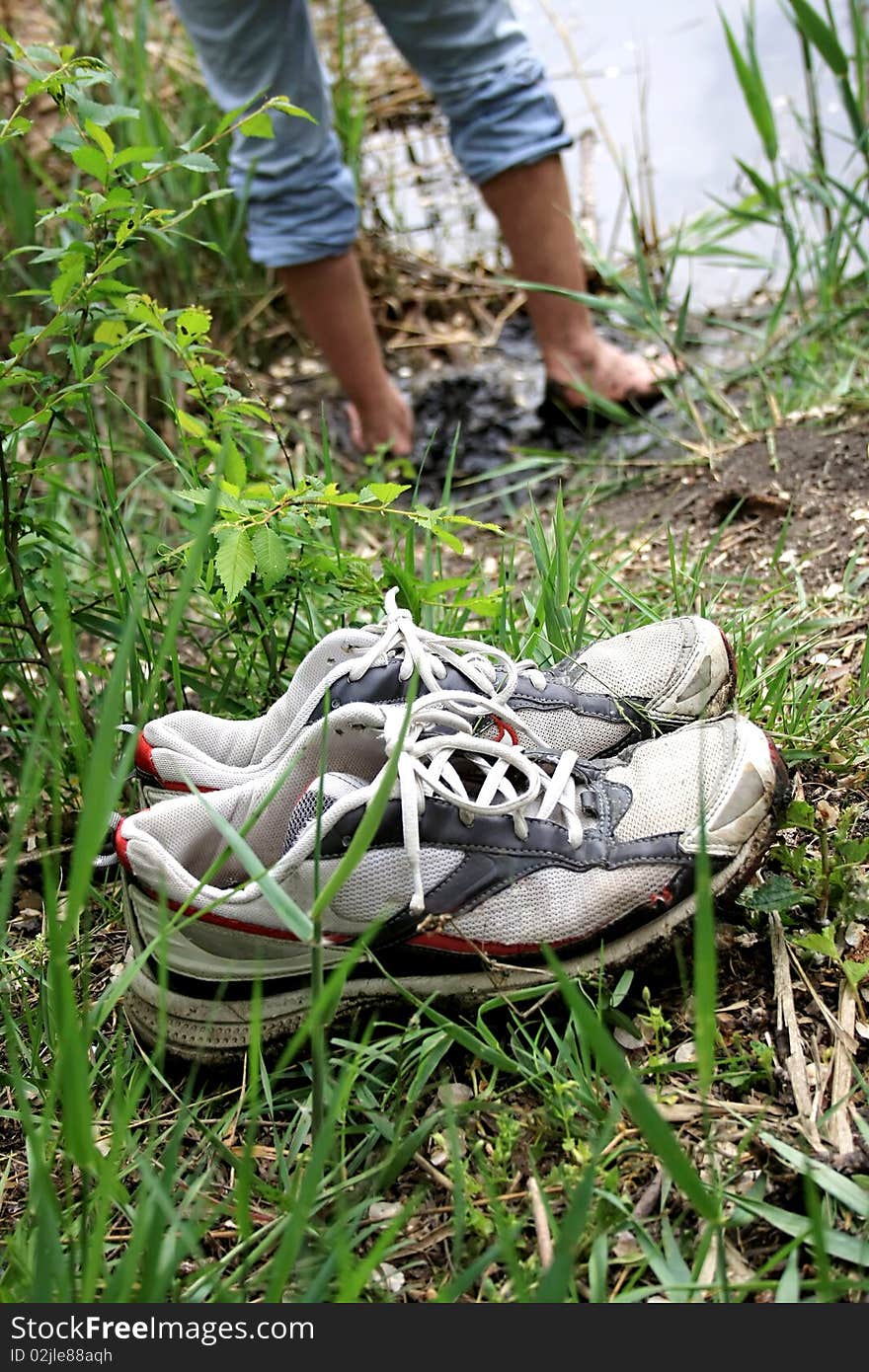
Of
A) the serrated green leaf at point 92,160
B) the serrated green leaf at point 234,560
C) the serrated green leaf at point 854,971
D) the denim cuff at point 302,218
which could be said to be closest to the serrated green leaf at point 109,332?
the serrated green leaf at point 92,160

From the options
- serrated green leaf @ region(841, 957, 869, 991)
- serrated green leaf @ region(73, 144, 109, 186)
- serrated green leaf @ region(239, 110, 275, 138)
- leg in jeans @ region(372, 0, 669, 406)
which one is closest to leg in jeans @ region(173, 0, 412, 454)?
leg in jeans @ region(372, 0, 669, 406)

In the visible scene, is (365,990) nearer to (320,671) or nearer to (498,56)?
(320,671)

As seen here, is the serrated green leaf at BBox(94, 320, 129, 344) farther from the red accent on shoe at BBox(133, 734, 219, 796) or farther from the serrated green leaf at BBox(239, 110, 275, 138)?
the red accent on shoe at BBox(133, 734, 219, 796)

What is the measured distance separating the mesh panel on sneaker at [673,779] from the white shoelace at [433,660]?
170 millimetres

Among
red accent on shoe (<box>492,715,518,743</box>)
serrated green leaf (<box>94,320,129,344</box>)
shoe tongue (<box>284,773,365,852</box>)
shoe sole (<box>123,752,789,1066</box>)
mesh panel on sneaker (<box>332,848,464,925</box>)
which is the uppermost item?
serrated green leaf (<box>94,320,129,344</box>)

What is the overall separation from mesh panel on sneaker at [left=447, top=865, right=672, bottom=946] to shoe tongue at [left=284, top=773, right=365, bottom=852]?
17cm

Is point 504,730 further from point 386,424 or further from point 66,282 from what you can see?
point 386,424

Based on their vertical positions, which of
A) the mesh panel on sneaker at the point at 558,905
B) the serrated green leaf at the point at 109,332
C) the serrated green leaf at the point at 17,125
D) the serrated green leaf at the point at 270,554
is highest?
the serrated green leaf at the point at 17,125

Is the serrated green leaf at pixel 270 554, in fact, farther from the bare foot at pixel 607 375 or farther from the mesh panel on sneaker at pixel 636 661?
the bare foot at pixel 607 375

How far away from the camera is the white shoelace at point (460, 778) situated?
3.74 ft

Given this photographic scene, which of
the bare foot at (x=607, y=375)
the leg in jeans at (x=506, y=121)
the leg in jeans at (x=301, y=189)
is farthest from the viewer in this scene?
the bare foot at (x=607, y=375)

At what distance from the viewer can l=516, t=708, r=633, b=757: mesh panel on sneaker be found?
1379 millimetres

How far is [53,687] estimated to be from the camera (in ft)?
4.02

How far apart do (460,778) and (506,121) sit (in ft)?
6.34
